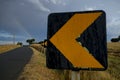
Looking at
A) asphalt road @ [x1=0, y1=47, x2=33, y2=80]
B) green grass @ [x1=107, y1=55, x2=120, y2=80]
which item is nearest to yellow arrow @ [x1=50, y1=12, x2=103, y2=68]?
asphalt road @ [x1=0, y1=47, x2=33, y2=80]

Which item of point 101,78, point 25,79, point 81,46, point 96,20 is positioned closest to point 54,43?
point 81,46

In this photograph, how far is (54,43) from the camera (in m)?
3.35

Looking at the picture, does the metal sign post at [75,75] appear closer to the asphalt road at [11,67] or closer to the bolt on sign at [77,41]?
the bolt on sign at [77,41]

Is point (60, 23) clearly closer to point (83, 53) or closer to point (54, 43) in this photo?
point (54, 43)

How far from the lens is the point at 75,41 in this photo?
3.24 m

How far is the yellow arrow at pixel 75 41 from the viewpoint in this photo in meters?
3.21

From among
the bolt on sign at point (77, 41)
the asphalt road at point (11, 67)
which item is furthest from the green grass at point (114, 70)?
the bolt on sign at point (77, 41)

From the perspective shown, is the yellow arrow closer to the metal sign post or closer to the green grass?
the metal sign post

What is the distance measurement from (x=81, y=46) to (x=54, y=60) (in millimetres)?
378

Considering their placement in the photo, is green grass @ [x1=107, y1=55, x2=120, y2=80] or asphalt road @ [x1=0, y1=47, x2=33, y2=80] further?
green grass @ [x1=107, y1=55, x2=120, y2=80]

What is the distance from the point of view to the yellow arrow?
10.5ft

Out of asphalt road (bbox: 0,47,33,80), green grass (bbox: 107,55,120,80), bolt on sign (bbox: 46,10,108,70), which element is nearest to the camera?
bolt on sign (bbox: 46,10,108,70)

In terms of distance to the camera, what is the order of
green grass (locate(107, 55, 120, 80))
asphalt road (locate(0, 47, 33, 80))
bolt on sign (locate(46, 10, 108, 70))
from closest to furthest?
bolt on sign (locate(46, 10, 108, 70)) < asphalt road (locate(0, 47, 33, 80)) < green grass (locate(107, 55, 120, 80))

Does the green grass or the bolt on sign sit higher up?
the bolt on sign
